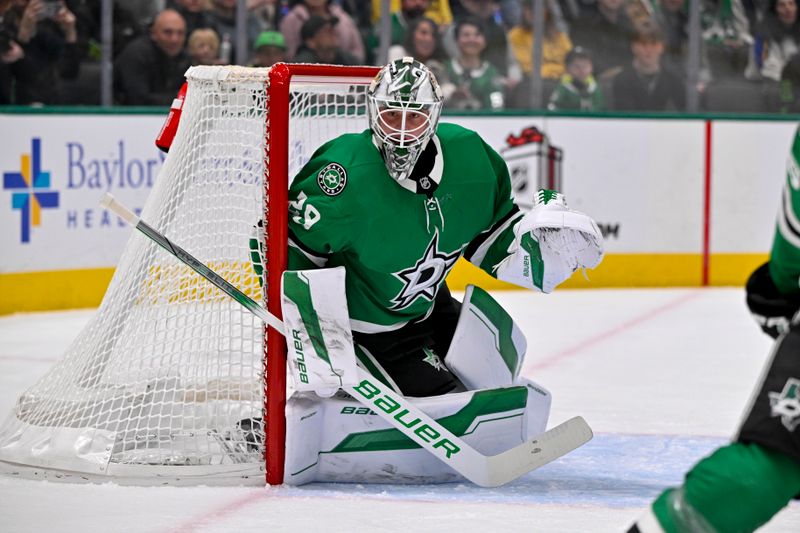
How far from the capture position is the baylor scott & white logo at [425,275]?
2.72m

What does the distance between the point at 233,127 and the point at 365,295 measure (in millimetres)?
461

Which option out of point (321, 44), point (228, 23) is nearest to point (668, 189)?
point (321, 44)

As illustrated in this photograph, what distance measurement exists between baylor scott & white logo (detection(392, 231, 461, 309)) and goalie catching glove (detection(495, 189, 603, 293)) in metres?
0.14

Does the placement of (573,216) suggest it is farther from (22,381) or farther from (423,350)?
(22,381)

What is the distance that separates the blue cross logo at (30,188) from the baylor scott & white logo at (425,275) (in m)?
2.74

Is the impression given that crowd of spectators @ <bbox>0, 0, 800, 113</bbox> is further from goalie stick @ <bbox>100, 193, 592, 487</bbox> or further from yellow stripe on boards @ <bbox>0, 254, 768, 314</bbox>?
goalie stick @ <bbox>100, 193, 592, 487</bbox>

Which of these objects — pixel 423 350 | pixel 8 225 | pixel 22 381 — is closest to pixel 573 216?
pixel 423 350

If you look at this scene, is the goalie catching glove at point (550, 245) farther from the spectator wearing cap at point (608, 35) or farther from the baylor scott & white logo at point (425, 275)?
the spectator wearing cap at point (608, 35)

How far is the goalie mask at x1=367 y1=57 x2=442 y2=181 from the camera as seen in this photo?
259 centimetres

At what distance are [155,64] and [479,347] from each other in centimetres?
328

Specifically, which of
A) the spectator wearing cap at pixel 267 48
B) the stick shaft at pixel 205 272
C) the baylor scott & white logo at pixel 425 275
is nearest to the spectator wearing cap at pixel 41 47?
the spectator wearing cap at pixel 267 48

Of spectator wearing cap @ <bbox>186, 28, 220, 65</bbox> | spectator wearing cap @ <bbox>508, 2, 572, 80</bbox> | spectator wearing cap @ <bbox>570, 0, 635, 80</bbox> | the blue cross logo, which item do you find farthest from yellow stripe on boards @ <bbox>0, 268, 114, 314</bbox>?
spectator wearing cap @ <bbox>570, 0, 635, 80</bbox>

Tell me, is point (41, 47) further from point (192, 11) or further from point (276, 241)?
point (276, 241)

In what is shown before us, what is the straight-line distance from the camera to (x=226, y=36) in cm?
585
